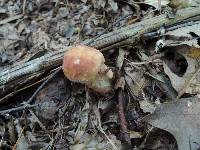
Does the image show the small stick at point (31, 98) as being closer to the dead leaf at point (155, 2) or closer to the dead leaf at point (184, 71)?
the dead leaf at point (184, 71)

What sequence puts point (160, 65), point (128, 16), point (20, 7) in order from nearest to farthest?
point (160, 65) < point (128, 16) < point (20, 7)

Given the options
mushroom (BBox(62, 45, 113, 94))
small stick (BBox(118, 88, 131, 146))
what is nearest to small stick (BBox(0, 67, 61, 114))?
mushroom (BBox(62, 45, 113, 94))

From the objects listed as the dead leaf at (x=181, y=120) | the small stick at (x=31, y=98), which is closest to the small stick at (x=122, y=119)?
the dead leaf at (x=181, y=120)

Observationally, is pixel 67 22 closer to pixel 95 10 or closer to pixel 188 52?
pixel 95 10

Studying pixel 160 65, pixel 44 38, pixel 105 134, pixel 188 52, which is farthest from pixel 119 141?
pixel 44 38

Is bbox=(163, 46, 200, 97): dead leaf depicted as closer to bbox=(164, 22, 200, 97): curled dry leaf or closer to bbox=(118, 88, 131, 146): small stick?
bbox=(164, 22, 200, 97): curled dry leaf

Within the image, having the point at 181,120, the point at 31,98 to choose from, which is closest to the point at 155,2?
the point at 181,120

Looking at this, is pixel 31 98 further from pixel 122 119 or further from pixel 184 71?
pixel 184 71
